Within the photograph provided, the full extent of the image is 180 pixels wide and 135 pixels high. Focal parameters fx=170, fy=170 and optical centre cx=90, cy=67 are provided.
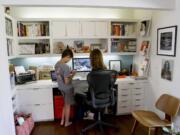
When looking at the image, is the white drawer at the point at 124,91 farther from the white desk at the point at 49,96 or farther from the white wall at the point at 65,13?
Result: the white wall at the point at 65,13

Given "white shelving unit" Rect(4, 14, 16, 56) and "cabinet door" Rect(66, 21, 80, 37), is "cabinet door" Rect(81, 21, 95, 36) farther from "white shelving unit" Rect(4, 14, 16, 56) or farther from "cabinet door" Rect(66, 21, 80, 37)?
"white shelving unit" Rect(4, 14, 16, 56)

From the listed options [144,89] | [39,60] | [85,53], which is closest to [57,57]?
[39,60]

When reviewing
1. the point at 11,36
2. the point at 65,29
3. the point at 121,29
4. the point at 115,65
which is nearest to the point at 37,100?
the point at 11,36

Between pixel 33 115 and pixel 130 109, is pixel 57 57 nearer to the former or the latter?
pixel 33 115

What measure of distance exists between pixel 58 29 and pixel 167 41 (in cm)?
199

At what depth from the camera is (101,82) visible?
2566 mm

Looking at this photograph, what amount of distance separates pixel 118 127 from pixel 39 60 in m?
2.07

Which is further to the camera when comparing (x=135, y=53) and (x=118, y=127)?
(x=135, y=53)

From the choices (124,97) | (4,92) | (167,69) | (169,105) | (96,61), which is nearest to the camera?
(4,92)

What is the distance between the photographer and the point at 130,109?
3.51 metres

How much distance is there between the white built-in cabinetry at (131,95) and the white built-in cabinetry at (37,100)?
4.43 feet

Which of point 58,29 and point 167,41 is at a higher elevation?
point 58,29

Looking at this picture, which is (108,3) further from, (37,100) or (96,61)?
(37,100)

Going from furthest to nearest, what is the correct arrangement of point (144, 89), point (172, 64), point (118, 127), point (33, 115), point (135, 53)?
point (135, 53), point (144, 89), point (33, 115), point (118, 127), point (172, 64)
